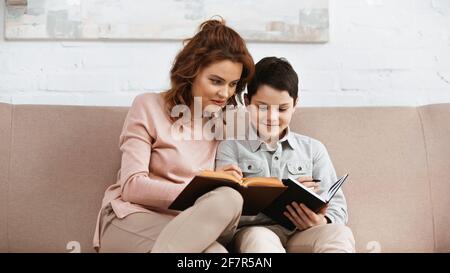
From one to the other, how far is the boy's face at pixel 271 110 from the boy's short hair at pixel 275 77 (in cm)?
2

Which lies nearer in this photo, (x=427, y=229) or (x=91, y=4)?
(x=427, y=229)

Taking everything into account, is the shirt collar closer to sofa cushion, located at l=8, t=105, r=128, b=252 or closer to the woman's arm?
the woman's arm

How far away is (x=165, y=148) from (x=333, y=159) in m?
0.61

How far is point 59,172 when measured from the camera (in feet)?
6.88

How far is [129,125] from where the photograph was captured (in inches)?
77.2

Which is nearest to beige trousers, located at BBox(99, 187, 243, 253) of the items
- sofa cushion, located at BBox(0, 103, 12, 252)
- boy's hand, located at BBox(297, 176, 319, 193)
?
boy's hand, located at BBox(297, 176, 319, 193)

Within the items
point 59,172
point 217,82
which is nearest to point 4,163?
point 59,172

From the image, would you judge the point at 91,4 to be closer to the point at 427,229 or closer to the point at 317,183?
A: the point at 317,183

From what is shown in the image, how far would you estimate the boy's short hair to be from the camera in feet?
6.59

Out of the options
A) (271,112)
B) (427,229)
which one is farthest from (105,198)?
(427,229)

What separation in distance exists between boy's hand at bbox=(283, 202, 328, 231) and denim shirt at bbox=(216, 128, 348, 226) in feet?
0.46

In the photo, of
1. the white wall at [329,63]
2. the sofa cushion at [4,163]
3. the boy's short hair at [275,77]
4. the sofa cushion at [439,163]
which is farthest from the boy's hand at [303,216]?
the sofa cushion at [4,163]

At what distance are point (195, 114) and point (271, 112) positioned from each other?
249mm

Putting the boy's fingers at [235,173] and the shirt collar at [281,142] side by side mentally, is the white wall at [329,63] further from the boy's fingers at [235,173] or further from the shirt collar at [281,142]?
the boy's fingers at [235,173]
